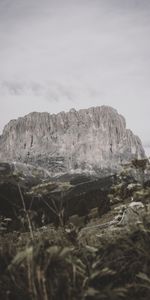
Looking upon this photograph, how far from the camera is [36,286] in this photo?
3.42 m

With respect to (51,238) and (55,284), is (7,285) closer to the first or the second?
(55,284)

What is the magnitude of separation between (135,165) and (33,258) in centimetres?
322

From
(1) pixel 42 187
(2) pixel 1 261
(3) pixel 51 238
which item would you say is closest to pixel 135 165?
(1) pixel 42 187

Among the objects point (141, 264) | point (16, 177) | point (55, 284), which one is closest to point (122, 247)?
point (141, 264)

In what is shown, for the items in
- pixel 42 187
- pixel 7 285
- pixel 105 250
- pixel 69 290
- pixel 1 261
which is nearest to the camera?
pixel 69 290

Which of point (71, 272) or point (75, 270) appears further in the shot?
point (71, 272)

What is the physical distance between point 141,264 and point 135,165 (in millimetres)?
2366

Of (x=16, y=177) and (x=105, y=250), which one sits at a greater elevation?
Answer: (x=16, y=177)

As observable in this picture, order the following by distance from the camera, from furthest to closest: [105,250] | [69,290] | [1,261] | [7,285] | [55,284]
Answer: [105,250], [1,261], [7,285], [55,284], [69,290]

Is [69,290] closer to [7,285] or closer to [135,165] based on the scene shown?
[7,285]

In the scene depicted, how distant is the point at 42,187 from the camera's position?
225 inches

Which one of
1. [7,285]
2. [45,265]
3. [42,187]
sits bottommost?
[7,285]

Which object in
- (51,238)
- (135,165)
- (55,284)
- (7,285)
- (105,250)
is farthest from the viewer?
(135,165)

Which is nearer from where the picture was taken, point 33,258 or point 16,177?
point 33,258
